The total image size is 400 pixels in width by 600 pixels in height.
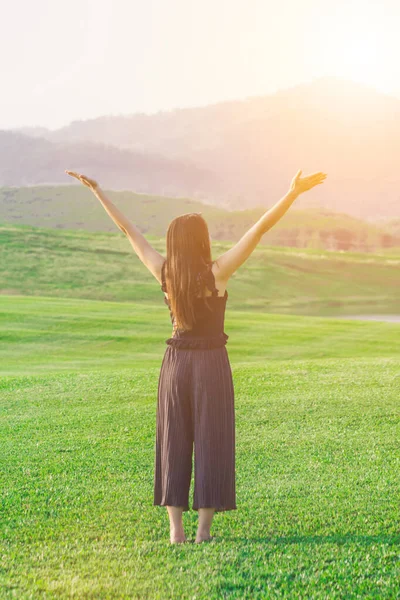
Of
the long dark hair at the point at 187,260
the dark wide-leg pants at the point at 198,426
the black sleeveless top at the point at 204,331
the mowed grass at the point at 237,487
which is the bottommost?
the mowed grass at the point at 237,487

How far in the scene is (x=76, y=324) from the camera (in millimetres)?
23547

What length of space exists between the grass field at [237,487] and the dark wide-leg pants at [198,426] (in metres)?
0.36

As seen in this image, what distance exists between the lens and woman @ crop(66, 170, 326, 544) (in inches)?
184

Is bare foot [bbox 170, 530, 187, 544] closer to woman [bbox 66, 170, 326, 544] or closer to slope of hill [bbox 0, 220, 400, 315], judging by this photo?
woman [bbox 66, 170, 326, 544]

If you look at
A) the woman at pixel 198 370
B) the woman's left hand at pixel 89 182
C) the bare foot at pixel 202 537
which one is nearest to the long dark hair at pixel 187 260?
the woman at pixel 198 370

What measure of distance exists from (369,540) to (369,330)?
20.2 meters

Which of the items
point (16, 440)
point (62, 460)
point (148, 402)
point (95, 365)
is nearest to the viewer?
point (62, 460)

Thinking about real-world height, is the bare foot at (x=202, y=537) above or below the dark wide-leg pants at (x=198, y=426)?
below

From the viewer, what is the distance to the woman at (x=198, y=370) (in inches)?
184

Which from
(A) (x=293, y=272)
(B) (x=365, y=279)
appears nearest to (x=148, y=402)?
(A) (x=293, y=272)

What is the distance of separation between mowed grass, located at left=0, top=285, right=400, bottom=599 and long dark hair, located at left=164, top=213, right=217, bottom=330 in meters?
1.63

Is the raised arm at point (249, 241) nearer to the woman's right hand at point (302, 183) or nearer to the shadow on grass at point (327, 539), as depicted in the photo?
the woman's right hand at point (302, 183)

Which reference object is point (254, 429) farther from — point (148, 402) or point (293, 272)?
point (293, 272)

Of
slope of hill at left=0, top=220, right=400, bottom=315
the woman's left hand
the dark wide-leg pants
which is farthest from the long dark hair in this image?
slope of hill at left=0, top=220, right=400, bottom=315
